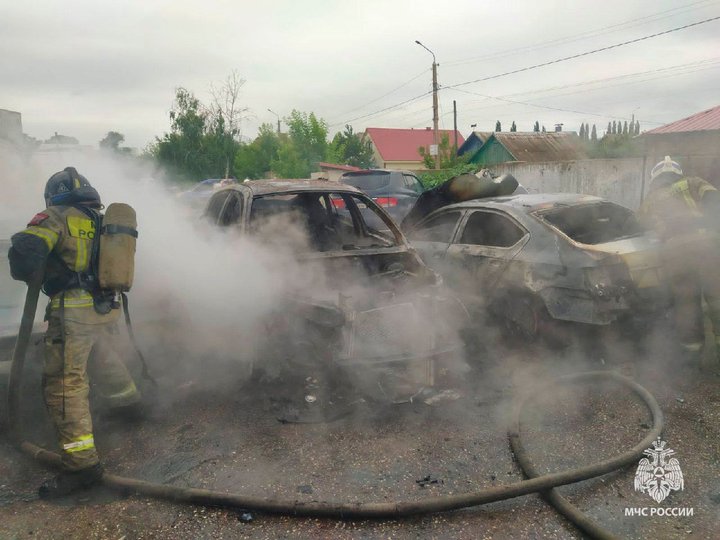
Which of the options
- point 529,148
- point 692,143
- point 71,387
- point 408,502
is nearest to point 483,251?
point 408,502

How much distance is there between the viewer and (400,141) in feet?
161

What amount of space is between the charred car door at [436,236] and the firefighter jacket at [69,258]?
3675 mm

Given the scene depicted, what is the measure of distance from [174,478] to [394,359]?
5.37ft

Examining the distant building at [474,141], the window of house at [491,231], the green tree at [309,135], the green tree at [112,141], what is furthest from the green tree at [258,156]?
the window of house at [491,231]

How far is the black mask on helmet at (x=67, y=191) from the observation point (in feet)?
10.4

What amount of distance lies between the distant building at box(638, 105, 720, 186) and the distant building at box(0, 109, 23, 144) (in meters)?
13.1

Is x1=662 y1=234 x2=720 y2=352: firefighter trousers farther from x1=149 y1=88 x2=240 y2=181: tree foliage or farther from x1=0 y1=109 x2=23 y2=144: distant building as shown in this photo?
x1=149 y1=88 x2=240 y2=181: tree foliage

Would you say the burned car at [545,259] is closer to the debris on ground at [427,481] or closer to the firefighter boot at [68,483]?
the debris on ground at [427,481]

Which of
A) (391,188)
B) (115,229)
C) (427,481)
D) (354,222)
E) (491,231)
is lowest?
(427,481)

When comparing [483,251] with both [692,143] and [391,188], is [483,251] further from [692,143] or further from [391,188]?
[692,143]

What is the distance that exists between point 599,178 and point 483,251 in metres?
10.1

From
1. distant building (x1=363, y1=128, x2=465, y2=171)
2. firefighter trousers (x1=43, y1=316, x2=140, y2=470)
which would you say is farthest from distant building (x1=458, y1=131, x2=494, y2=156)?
firefighter trousers (x1=43, y1=316, x2=140, y2=470)

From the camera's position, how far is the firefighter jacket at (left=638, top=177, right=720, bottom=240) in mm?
4707

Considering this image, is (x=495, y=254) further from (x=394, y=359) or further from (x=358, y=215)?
(x=394, y=359)
